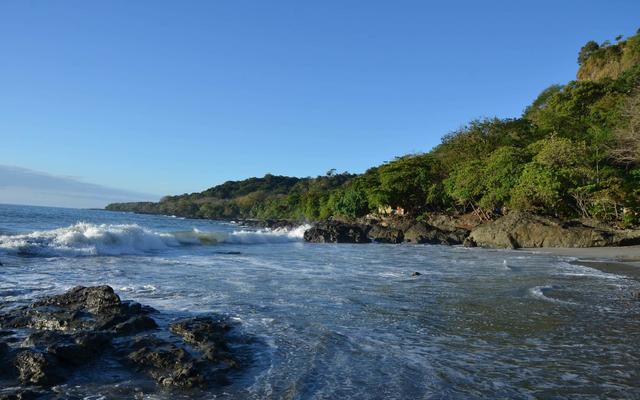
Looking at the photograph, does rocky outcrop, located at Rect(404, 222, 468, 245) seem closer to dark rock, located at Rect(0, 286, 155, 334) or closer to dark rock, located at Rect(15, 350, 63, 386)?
dark rock, located at Rect(0, 286, 155, 334)

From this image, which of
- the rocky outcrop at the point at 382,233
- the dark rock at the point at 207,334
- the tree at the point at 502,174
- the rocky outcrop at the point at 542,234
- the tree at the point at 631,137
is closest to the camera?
the dark rock at the point at 207,334

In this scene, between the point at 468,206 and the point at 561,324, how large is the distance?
42.7 m

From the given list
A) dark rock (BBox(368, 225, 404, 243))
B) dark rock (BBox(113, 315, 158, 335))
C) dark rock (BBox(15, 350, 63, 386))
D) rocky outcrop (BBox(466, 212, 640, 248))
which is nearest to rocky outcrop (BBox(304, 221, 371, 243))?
dark rock (BBox(368, 225, 404, 243))

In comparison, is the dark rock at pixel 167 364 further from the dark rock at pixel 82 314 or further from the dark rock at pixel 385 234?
the dark rock at pixel 385 234

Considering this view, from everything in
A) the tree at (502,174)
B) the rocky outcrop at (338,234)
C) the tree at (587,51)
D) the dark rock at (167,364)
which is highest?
the tree at (587,51)

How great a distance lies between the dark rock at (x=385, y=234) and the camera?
128 feet

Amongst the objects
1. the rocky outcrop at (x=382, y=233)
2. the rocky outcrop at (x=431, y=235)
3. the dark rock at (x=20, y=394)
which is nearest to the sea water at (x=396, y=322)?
the dark rock at (x=20, y=394)

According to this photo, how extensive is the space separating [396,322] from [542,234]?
24.5 meters

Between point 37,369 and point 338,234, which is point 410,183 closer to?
point 338,234

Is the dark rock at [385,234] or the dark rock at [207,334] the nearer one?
the dark rock at [207,334]

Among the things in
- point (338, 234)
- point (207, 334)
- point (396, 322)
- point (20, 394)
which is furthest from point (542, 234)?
point (20, 394)

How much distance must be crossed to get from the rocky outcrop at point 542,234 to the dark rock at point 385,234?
6927 millimetres

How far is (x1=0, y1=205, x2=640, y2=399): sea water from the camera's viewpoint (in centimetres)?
541

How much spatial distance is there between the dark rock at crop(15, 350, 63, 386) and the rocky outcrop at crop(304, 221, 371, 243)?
33.9 meters
